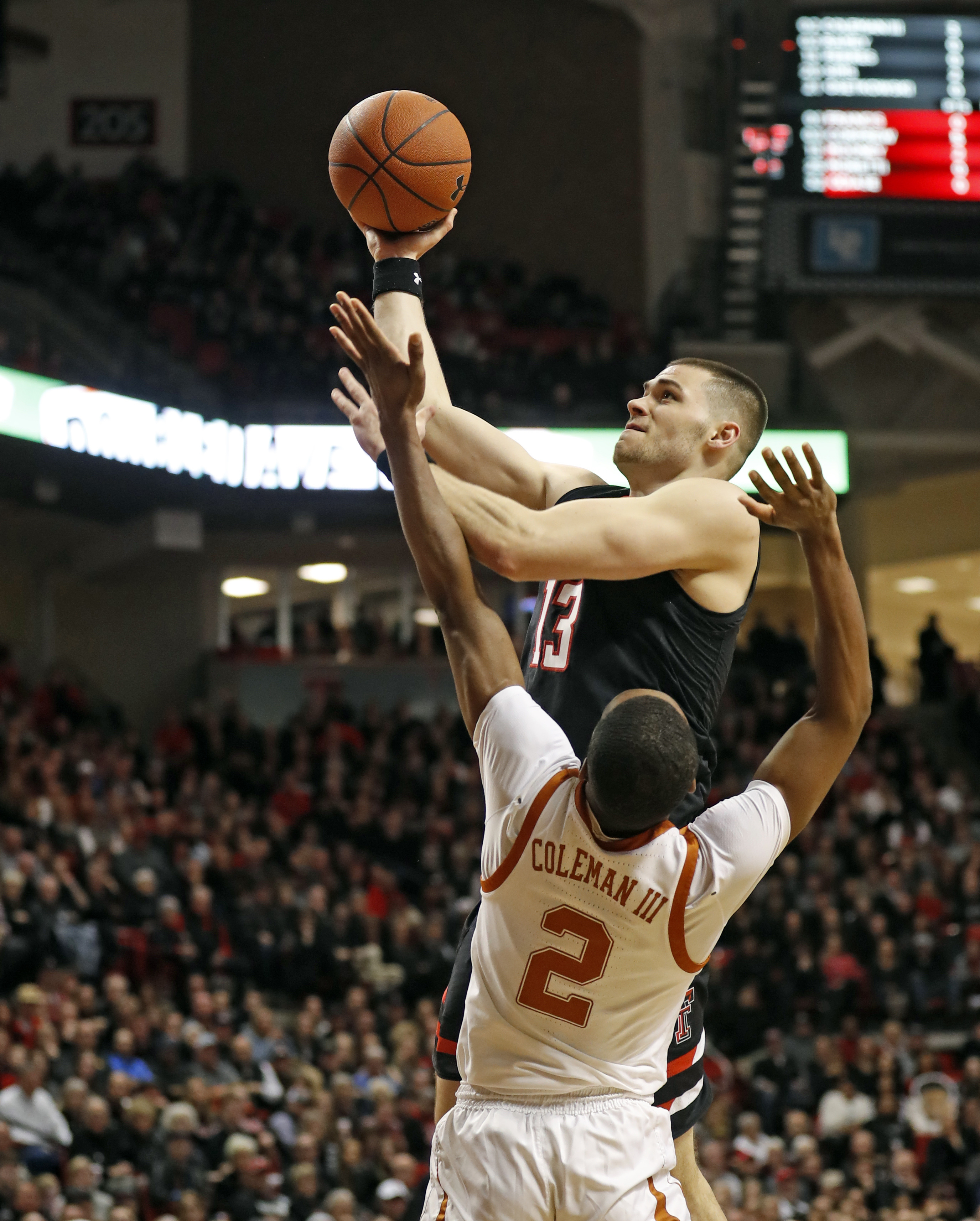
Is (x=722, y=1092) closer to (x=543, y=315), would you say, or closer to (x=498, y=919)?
(x=498, y=919)

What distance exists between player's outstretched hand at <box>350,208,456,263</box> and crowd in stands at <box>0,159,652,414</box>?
49.5 feet

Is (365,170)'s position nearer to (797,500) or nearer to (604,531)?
(604,531)

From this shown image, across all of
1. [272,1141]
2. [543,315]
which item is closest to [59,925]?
[272,1141]

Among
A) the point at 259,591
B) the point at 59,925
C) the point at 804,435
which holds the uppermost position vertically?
the point at 804,435

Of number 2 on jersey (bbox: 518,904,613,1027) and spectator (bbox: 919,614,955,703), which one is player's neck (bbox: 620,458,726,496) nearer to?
number 2 on jersey (bbox: 518,904,613,1027)

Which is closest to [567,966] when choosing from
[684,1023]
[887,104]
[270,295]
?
[684,1023]

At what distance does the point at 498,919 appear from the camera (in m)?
3.55

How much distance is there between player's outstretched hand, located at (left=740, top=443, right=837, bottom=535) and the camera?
12.1 ft

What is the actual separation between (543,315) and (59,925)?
13.1 metres

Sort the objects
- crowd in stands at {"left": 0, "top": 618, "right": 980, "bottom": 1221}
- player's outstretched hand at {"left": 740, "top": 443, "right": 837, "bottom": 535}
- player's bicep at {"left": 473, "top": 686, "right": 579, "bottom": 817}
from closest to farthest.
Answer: player's bicep at {"left": 473, "top": 686, "right": 579, "bottom": 817}
player's outstretched hand at {"left": 740, "top": 443, "right": 837, "bottom": 535}
crowd in stands at {"left": 0, "top": 618, "right": 980, "bottom": 1221}

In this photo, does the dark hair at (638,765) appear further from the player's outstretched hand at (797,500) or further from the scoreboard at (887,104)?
the scoreboard at (887,104)

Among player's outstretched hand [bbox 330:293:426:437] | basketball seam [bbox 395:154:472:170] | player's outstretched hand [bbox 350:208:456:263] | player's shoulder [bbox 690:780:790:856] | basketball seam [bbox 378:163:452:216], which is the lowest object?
player's shoulder [bbox 690:780:790:856]

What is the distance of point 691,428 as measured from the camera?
4004mm

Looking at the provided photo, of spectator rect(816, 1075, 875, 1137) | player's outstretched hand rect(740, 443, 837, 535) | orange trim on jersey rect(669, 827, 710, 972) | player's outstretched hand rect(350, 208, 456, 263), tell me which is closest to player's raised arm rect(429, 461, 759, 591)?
player's outstretched hand rect(740, 443, 837, 535)
